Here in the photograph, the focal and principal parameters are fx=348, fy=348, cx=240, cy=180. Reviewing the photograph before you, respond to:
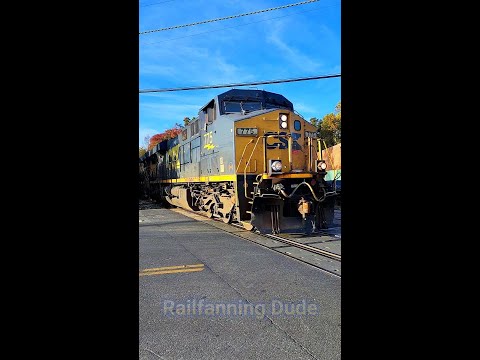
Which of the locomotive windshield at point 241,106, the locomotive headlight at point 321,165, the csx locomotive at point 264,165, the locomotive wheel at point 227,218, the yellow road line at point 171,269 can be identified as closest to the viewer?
the yellow road line at point 171,269

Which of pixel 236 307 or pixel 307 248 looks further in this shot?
pixel 307 248

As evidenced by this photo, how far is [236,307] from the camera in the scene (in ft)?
12.2

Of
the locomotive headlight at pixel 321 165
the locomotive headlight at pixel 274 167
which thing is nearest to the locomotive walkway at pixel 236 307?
the locomotive headlight at pixel 274 167

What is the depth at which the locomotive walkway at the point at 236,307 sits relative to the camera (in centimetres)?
282

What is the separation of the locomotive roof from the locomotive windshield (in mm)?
104

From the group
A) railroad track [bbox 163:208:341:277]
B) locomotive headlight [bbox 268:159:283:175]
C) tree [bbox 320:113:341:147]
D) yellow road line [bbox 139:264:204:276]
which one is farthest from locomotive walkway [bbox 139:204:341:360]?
tree [bbox 320:113:341:147]

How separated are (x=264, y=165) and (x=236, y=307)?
16.0ft

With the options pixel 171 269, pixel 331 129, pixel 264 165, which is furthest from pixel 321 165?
pixel 331 129

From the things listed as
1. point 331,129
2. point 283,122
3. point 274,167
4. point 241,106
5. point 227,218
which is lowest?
point 227,218

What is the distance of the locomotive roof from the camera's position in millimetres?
9648

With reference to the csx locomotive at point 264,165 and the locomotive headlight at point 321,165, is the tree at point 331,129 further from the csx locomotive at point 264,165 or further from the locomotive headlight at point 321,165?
the locomotive headlight at point 321,165

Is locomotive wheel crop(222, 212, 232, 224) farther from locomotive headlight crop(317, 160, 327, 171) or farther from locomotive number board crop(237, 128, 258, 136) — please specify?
locomotive headlight crop(317, 160, 327, 171)

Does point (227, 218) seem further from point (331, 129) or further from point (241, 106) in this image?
point (331, 129)
